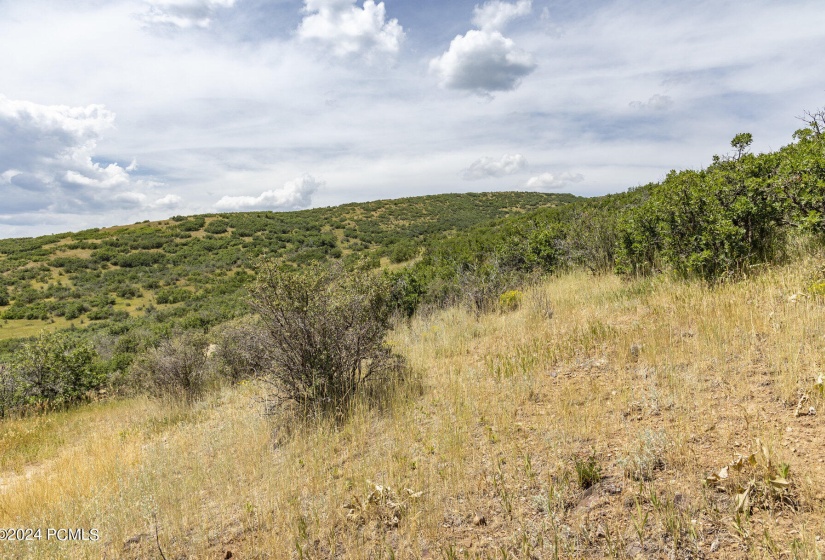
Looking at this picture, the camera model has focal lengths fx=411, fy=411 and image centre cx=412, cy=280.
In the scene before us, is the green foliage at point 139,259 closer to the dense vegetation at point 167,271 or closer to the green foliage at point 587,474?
the dense vegetation at point 167,271

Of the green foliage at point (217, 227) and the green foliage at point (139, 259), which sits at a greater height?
the green foliage at point (217, 227)

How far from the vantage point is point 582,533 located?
2.54 metres

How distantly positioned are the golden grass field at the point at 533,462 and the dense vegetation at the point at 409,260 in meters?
0.88

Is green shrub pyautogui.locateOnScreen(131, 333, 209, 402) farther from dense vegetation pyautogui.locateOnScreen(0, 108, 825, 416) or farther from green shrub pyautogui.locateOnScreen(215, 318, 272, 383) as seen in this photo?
green shrub pyautogui.locateOnScreen(215, 318, 272, 383)

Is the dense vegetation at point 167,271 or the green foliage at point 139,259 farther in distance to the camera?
the green foliage at point 139,259

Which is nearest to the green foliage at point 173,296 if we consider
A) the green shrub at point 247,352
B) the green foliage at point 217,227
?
the green foliage at point 217,227

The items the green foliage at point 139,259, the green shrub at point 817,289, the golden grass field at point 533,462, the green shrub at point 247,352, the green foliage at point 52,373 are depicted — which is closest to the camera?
the golden grass field at point 533,462

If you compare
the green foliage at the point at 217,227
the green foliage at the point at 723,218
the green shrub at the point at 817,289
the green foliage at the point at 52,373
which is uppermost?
the green foliage at the point at 217,227

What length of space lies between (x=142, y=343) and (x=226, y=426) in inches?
360

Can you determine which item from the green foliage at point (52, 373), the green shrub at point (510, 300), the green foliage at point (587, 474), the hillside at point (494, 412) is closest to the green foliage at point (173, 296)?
the hillside at point (494, 412)

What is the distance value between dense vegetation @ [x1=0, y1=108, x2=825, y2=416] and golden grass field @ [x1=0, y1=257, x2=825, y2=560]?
877 mm

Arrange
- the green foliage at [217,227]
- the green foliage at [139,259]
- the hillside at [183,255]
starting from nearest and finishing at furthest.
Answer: the hillside at [183,255] → the green foliage at [139,259] → the green foliage at [217,227]

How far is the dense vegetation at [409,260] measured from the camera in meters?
5.96

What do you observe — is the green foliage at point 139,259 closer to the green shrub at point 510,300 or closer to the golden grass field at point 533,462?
the golden grass field at point 533,462
